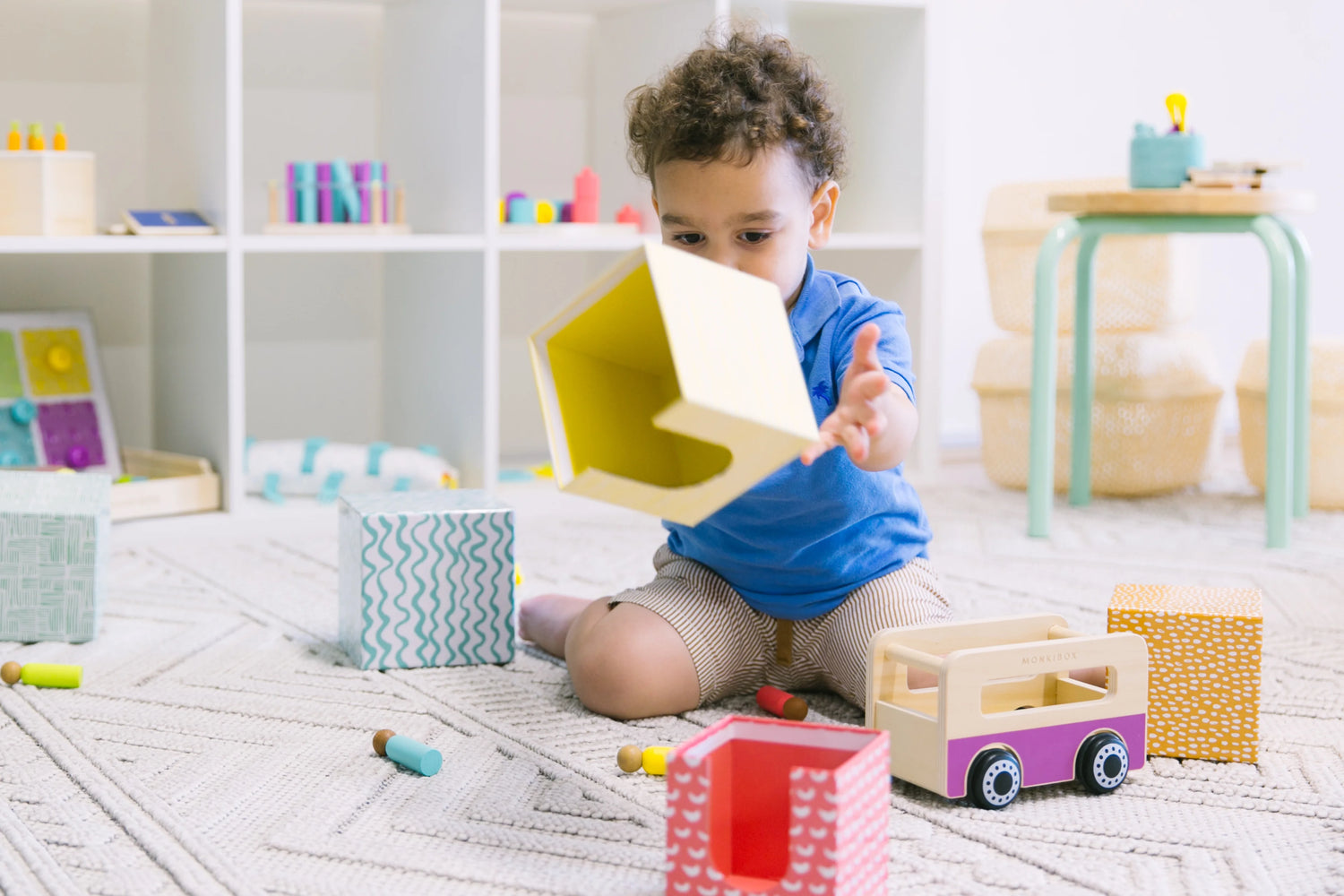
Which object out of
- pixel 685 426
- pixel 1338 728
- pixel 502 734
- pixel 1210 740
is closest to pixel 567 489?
pixel 685 426

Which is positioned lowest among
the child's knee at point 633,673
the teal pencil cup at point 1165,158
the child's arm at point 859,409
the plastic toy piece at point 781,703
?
the plastic toy piece at point 781,703

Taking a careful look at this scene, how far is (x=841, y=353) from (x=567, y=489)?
0.29m

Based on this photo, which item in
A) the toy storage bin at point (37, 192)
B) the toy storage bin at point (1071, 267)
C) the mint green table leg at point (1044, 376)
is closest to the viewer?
the toy storage bin at point (37, 192)

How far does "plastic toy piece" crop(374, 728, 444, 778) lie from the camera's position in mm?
956

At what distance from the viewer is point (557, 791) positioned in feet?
3.06

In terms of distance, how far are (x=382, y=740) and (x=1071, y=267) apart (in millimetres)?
1435

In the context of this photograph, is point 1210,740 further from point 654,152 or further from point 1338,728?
point 654,152

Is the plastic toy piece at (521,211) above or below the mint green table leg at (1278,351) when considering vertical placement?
above

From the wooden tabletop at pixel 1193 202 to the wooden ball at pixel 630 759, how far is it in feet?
3.39

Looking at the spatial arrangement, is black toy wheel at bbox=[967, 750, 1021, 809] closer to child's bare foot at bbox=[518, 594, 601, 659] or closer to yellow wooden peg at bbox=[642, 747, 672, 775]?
yellow wooden peg at bbox=[642, 747, 672, 775]

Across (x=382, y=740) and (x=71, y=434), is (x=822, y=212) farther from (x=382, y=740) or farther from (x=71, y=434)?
(x=71, y=434)

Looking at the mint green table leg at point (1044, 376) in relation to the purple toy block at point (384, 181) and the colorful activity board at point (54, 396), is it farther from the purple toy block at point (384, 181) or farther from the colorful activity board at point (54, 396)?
the colorful activity board at point (54, 396)

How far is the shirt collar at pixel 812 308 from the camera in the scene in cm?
108

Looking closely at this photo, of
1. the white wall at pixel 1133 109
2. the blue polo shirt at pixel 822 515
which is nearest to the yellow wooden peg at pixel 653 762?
the blue polo shirt at pixel 822 515
